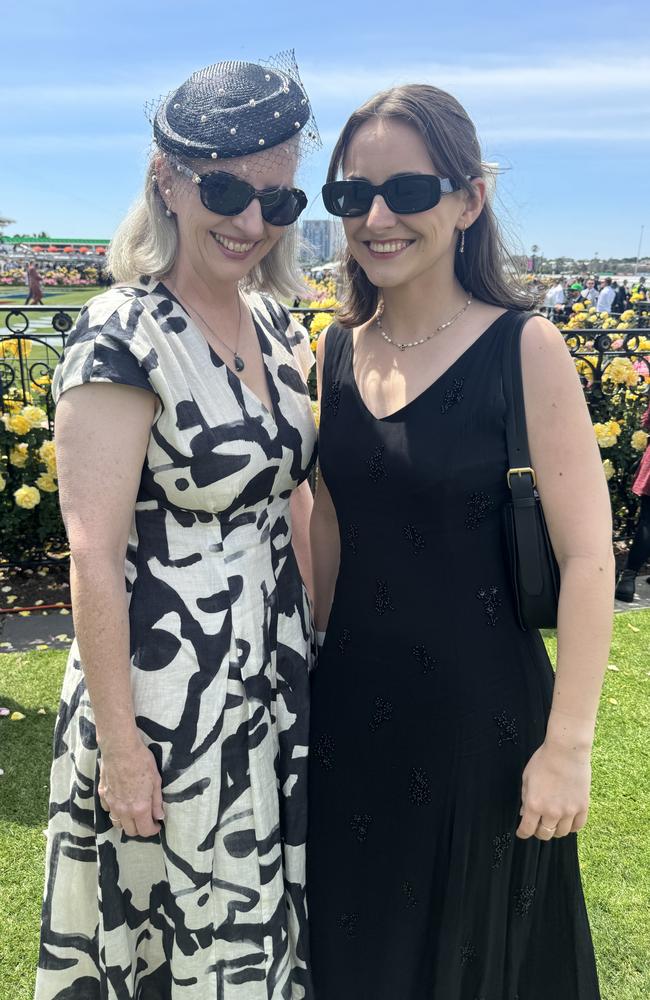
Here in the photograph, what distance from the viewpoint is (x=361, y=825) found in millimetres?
1783

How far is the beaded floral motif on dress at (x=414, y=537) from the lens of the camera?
1613 mm

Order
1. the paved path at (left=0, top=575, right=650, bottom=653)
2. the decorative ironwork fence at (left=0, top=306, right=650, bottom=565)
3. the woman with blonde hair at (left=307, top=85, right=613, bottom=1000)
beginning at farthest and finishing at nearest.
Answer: the decorative ironwork fence at (left=0, top=306, right=650, bottom=565) → the paved path at (left=0, top=575, right=650, bottom=653) → the woman with blonde hair at (left=307, top=85, right=613, bottom=1000)

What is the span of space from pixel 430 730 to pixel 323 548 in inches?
22.1

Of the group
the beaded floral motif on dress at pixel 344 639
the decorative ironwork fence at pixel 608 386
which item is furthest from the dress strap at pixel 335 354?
the decorative ironwork fence at pixel 608 386

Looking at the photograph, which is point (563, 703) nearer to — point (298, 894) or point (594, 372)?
point (298, 894)

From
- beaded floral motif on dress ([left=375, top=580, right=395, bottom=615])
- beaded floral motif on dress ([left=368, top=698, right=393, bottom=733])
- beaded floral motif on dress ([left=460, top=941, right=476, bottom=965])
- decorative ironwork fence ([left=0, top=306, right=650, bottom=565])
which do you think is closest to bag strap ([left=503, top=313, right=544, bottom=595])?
beaded floral motif on dress ([left=375, top=580, right=395, bottom=615])

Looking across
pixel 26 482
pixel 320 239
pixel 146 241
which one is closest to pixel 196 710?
pixel 146 241

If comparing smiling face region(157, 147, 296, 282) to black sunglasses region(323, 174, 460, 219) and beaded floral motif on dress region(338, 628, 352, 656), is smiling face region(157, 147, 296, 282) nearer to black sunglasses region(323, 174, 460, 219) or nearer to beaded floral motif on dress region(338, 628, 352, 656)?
black sunglasses region(323, 174, 460, 219)

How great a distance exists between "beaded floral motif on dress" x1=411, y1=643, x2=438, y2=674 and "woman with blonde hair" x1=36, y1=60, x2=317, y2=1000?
0.31 meters

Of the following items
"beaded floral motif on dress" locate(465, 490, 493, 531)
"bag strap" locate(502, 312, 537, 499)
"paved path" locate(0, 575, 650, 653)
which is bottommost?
"paved path" locate(0, 575, 650, 653)

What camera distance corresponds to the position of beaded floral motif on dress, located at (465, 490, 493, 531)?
1.56m

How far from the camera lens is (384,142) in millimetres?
1576

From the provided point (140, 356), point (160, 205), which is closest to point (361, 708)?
point (140, 356)

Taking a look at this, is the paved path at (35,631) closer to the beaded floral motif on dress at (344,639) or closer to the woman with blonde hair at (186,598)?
the woman with blonde hair at (186,598)
